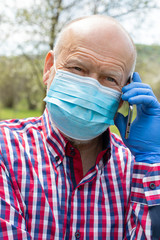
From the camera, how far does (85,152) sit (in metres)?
2.00

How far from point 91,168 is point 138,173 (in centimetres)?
32

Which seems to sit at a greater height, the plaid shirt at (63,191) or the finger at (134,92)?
the finger at (134,92)

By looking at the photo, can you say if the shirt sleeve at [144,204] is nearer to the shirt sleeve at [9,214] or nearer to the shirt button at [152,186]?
the shirt button at [152,186]

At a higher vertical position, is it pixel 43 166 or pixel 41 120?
pixel 41 120

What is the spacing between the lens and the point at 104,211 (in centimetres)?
182

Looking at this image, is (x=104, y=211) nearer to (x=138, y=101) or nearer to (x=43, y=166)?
(x=43, y=166)

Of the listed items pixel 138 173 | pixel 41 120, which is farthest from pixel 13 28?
pixel 138 173

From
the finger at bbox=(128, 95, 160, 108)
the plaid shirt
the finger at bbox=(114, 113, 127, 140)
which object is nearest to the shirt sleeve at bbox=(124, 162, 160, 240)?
the plaid shirt

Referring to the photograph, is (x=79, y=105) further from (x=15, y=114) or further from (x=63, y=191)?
(x=15, y=114)

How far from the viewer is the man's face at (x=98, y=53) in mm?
1792

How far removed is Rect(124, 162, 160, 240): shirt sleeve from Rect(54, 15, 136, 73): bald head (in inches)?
29.2

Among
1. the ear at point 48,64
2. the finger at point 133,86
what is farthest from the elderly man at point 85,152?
the ear at point 48,64

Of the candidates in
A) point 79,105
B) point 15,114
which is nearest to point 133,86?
point 79,105

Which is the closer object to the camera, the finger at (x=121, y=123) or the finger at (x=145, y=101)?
the finger at (x=145, y=101)
